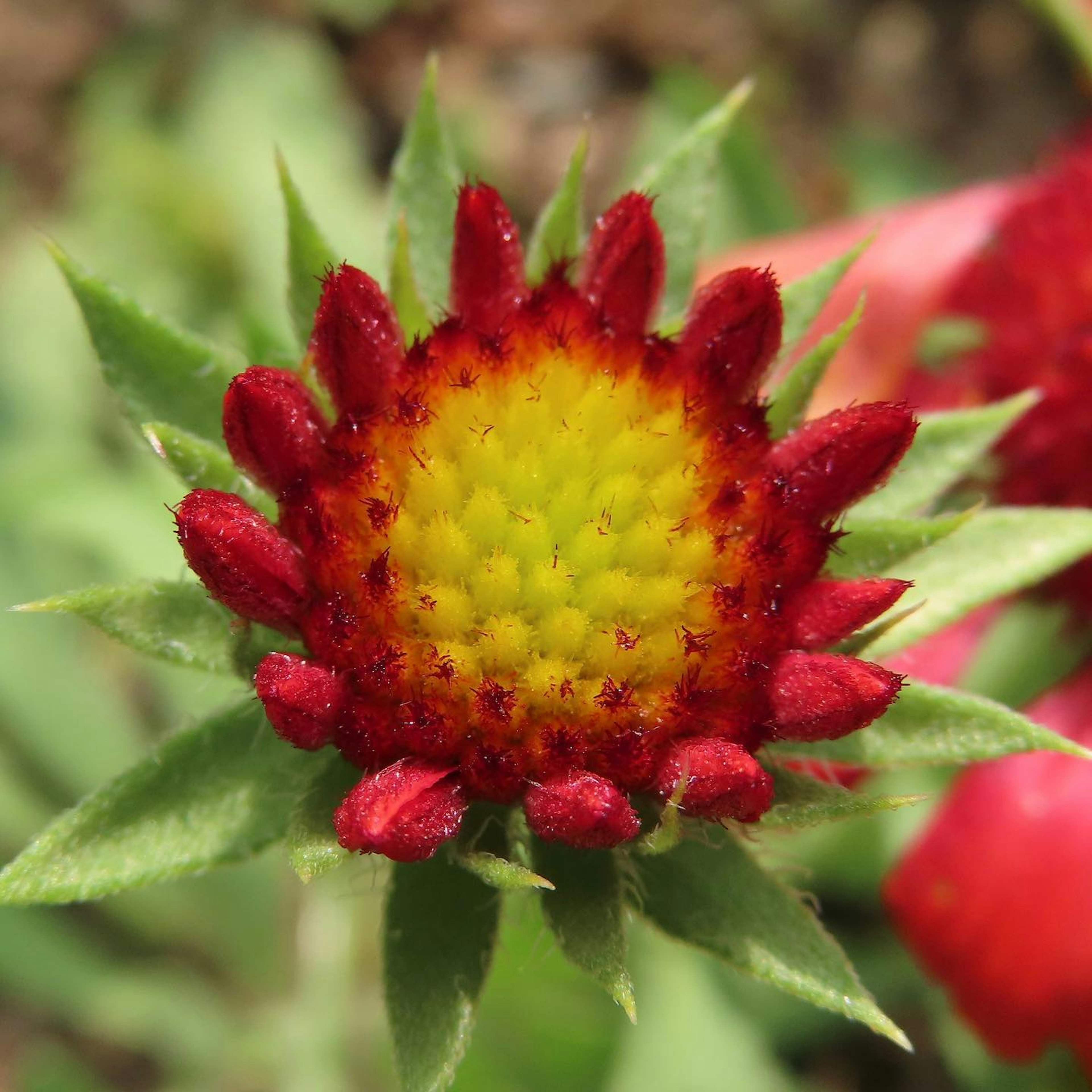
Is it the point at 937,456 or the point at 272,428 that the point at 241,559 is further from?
the point at 937,456

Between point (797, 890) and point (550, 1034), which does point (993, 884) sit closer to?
point (550, 1034)

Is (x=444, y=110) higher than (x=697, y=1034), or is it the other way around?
(x=444, y=110)

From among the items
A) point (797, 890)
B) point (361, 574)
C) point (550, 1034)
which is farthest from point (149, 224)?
point (797, 890)

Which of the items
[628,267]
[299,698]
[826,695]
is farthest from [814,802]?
[628,267]

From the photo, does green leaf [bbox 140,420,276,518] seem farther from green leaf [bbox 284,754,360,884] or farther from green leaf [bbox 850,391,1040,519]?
green leaf [bbox 850,391,1040,519]

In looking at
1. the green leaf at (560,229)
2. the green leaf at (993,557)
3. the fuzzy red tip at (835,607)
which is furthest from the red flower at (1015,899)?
the green leaf at (560,229)

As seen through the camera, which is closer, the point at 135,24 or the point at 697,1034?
the point at 697,1034

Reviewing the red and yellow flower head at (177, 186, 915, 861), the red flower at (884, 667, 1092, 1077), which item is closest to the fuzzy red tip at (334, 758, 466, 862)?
the red and yellow flower head at (177, 186, 915, 861)
